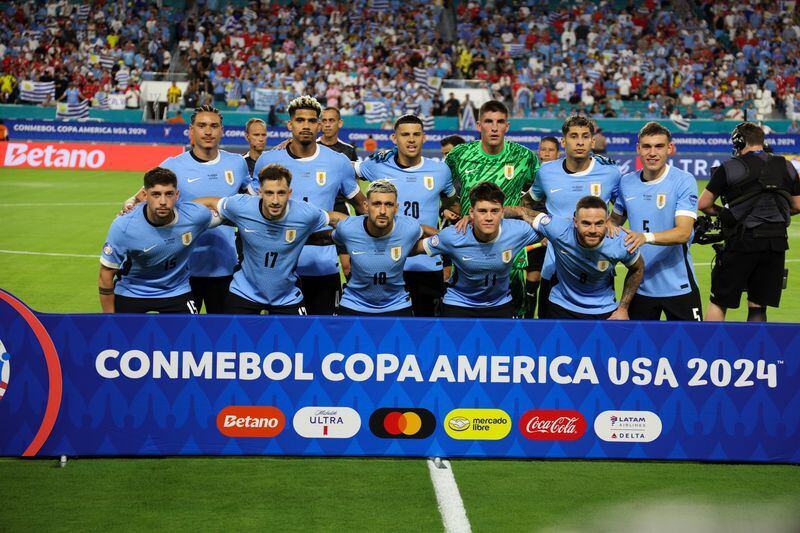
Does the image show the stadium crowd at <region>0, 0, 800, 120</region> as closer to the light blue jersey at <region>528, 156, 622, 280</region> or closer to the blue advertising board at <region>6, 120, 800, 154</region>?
the blue advertising board at <region>6, 120, 800, 154</region>

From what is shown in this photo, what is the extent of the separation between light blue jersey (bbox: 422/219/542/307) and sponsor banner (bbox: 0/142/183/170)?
22.0 m

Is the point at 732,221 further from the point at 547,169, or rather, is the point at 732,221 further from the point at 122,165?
the point at 122,165

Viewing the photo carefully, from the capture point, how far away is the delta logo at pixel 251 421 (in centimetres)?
738

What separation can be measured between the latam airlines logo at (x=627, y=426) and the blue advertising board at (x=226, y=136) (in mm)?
24243

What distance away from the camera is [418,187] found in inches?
362

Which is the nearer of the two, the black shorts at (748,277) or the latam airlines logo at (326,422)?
the latam airlines logo at (326,422)

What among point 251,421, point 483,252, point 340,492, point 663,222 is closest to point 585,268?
point 483,252

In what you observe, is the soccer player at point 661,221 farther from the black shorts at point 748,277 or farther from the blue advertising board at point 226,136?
the blue advertising board at point 226,136

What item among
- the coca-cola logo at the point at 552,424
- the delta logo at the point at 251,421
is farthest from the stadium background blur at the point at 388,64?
the coca-cola logo at the point at 552,424

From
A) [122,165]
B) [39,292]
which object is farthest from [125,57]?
[39,292]

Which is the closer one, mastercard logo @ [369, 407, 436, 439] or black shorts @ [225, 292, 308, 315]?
mastercard logo @ [369, 407, 436, 439]

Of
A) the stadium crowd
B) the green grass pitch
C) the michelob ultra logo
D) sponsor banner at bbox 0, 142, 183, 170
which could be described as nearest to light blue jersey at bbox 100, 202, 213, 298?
Result: the green grass pitch

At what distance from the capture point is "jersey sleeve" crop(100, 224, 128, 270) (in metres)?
8.02

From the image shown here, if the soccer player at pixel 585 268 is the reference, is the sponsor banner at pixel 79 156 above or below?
below
